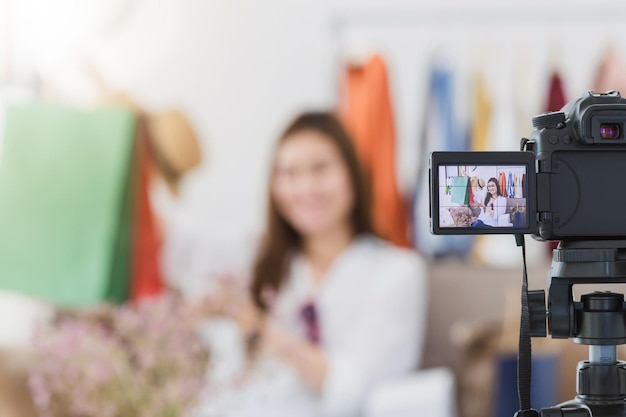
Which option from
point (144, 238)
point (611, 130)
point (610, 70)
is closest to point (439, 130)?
point (610, 70)

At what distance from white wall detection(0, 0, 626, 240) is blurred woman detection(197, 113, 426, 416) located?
0.10 m

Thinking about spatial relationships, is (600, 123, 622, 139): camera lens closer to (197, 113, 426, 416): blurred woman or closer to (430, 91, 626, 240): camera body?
(430, 91, 626, 240): camera body

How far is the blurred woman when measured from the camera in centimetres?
254

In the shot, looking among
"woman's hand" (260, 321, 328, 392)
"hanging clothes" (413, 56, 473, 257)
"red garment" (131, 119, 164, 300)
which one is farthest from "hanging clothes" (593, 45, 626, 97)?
"red garment" (131, 119, 164, 300)

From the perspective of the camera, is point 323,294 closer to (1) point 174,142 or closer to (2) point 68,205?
(1) point 174,142

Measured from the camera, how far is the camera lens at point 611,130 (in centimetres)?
108

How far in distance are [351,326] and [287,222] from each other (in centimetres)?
38

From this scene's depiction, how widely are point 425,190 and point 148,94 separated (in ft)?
3.08

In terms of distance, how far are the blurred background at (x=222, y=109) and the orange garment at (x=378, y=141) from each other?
0.08 feet

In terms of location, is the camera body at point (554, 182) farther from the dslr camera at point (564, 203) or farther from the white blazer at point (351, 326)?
the white blazer at point (351, 326)

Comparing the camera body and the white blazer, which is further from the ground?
the camera body

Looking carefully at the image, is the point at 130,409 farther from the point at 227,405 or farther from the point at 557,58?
the point at 557,58

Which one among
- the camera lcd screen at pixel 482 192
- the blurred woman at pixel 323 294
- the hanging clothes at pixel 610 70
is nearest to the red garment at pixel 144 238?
the blurred woman at pixel 323 294

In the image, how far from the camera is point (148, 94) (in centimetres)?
265
